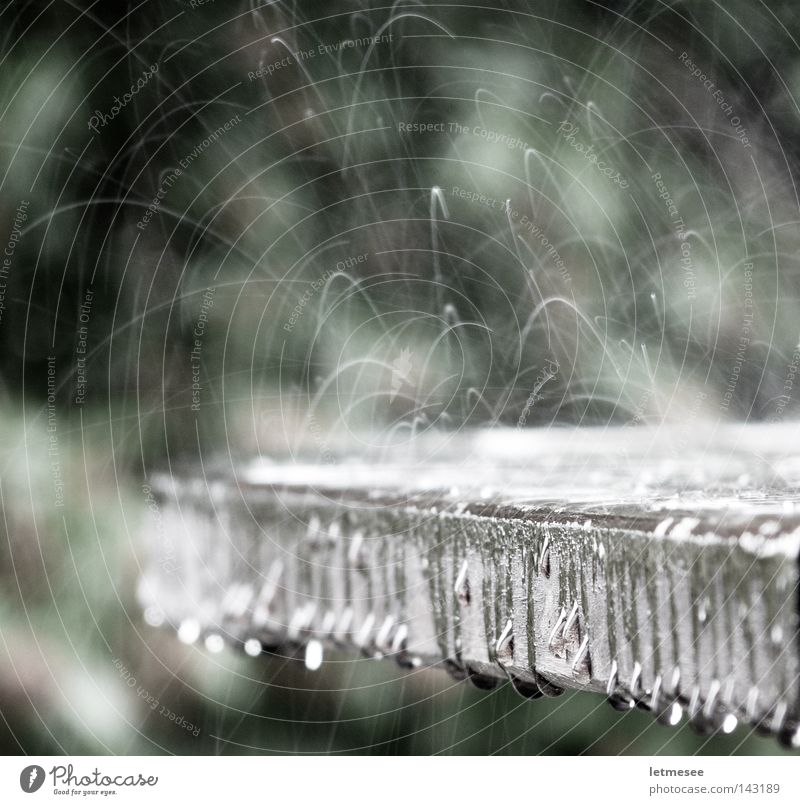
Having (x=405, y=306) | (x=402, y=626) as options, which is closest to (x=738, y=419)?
(x=405, y=306)

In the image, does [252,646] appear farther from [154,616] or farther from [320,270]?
[320,270]

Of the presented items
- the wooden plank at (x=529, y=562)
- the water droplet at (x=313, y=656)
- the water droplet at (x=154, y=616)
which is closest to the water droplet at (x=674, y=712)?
the wooden plank at (x=529, y=562)

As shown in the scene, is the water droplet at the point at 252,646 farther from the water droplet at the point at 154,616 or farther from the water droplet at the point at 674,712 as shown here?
the water droplet at the point at 674,712

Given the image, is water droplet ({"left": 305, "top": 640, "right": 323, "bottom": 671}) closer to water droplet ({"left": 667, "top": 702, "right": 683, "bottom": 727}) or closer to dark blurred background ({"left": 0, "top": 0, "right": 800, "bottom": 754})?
dark blurred background ({"left": 0, "top": 0, "right": 800, "bottom": 754})

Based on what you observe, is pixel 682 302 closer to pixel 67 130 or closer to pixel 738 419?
pixel 738 419

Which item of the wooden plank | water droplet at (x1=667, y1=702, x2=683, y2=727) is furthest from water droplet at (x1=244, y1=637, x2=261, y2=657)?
water droplet at (x1=667, y1=702, x2=683, y2=727)
